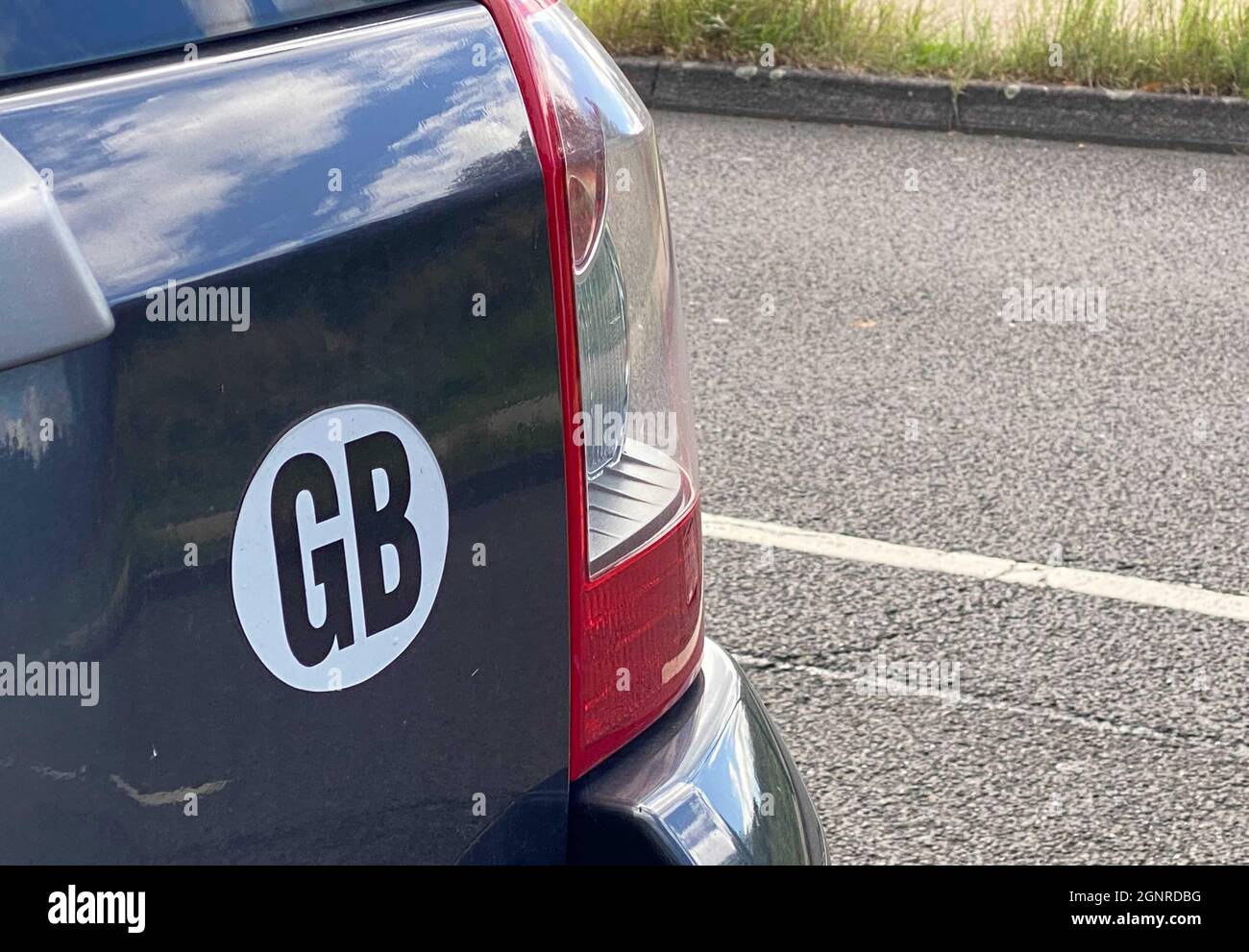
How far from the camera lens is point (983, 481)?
4.15m

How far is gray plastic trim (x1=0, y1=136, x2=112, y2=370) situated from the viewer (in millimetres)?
1048

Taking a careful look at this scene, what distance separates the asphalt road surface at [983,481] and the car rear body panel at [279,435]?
1.65m

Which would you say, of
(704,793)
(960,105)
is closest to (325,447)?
(704,793)

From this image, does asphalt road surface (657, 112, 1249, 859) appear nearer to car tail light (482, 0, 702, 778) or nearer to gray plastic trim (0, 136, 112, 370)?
car tail light (482, 0, 702, 778)

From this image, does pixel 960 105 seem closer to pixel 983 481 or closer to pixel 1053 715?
pixel 983 481

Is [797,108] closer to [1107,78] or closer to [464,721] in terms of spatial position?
[1107,78]

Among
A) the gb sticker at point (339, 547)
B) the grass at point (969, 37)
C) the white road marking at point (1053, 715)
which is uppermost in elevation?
the gb sticker at point (339, 547)

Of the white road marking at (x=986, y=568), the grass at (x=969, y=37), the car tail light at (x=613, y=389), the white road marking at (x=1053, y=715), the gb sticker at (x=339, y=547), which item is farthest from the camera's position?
the grass at (x=969, y=37)

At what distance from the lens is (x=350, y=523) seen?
1211 mm

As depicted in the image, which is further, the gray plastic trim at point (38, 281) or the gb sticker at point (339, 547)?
the gb sticker at point (339, 547)

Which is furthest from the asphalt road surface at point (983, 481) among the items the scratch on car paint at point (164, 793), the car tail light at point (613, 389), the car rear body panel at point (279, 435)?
the scratch on car paint at point (164, 793)

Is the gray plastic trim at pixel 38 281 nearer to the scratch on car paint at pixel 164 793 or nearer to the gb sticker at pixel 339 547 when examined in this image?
the gb sticker at pixel 339 547

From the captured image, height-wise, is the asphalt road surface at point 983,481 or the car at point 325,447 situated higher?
the car at point 325,447

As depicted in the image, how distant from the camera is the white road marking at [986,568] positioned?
A: 11.9 feet
